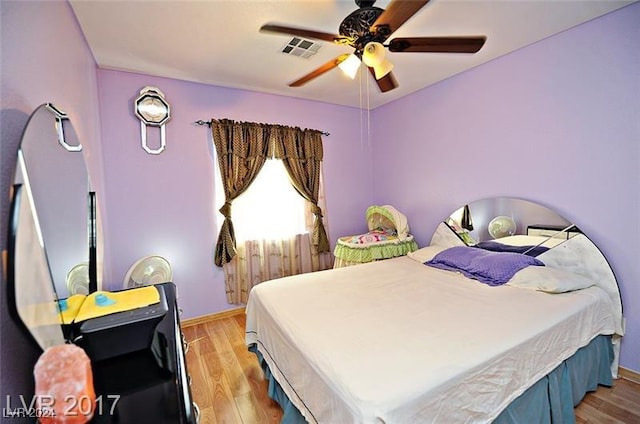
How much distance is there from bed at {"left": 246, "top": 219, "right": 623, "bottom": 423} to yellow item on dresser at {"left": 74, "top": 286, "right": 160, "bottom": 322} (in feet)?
2.33

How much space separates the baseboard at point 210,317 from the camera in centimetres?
287

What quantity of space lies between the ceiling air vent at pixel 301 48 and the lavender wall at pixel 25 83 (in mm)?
1334

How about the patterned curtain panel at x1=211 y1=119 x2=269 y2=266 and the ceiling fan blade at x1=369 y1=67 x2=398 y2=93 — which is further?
the patterned curtain panel at x1=211 y1=119 x2=269 y2=266

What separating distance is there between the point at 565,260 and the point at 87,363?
2.86m

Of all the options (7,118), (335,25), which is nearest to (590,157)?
(335,25)

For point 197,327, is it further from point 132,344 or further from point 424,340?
point 424,340

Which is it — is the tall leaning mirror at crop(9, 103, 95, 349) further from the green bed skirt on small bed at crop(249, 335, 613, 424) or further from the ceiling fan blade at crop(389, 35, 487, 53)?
the ceiling fan blade at crop(389, 35, 487, 53)

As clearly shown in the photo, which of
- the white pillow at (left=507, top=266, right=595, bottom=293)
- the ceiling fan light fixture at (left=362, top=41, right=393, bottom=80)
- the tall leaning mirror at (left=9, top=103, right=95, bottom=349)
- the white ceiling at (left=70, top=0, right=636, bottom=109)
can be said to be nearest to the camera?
the tall leaning mirror at (left=9, top=103, right=95, bottom=349)

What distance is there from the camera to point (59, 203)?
1010 millimetres

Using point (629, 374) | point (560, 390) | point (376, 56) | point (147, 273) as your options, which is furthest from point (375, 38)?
point (629, 374)

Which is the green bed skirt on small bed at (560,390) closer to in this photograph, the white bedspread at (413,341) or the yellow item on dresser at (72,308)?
the white bedspread at (413,341)

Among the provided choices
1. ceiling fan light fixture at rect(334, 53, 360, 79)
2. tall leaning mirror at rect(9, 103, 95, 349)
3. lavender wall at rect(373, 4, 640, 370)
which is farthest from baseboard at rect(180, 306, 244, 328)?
ceiling fan light fixture at rect(334, 53, 360, 79)

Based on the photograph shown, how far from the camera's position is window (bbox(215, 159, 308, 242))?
307 centimetres

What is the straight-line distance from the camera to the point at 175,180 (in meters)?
2.76
